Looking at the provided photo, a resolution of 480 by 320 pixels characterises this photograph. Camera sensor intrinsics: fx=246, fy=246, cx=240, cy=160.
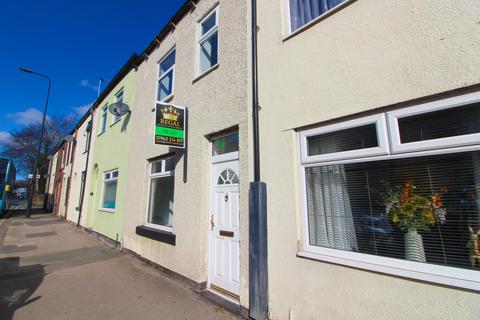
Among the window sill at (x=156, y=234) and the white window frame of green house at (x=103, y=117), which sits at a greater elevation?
the white window frame of green house at (x=103, y=117)

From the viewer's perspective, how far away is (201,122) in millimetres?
4758

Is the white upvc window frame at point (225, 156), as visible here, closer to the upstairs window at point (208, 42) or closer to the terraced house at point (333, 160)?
the terraced house at point (333, 160)

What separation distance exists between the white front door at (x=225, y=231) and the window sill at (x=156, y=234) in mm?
1174

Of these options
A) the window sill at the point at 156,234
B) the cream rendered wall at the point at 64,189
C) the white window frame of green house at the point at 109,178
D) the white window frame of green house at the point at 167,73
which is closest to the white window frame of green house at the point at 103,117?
the white window frame of green house at the point at 109,178

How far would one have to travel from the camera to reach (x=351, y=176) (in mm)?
2760

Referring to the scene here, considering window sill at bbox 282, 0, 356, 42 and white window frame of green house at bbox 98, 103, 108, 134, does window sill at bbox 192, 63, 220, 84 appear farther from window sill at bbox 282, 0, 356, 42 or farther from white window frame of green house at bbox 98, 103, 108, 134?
white window frame of green house at bbox 98, 103, 108, 134

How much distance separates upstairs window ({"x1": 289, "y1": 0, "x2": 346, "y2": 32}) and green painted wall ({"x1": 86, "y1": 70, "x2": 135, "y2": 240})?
6038 millimetres

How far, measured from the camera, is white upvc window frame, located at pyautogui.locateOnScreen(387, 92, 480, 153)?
2066 mm

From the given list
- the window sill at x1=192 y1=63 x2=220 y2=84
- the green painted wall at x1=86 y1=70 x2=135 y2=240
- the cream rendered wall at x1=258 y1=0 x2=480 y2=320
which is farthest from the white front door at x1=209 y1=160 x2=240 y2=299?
the green painted wall at x1=86 y1=70 x2=135 y2=240

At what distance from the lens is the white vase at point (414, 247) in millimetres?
2254

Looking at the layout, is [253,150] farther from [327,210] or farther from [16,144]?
[16,144]

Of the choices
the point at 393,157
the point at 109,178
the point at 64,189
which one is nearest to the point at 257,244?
the point at 393,157

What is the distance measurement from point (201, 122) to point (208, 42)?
1.87 meters

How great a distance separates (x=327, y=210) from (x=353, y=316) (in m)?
1.06
